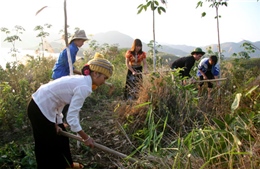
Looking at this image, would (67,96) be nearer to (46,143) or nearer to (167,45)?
(46,143)

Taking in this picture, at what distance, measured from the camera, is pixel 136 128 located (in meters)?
3.29

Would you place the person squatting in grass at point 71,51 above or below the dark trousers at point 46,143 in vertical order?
above

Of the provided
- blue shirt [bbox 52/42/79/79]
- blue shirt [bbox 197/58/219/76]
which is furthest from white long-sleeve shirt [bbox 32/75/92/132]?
blue shirt [bbox 197/58/219/76]

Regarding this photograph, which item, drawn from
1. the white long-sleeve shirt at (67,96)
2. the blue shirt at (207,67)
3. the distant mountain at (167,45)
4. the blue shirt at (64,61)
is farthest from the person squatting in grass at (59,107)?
the blue shirt at (207,67)

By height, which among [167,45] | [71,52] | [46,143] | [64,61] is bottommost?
[46,143]

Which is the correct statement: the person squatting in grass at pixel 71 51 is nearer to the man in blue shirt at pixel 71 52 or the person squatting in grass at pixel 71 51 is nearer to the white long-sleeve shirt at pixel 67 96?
the man in blue shirt at pixel 71 52

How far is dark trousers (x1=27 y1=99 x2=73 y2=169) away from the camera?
7.42ft

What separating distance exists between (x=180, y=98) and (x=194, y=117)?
302 millimetres

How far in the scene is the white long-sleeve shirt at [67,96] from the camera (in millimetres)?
2008

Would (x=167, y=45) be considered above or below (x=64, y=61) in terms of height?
above

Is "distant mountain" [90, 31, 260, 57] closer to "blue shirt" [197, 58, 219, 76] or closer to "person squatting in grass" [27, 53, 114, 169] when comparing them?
"blue shirt" [197, 58, 219, 76]

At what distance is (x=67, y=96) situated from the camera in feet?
7.08

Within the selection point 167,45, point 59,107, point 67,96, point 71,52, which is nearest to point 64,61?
point 71,52

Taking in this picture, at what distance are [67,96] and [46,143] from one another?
0.55 metres
